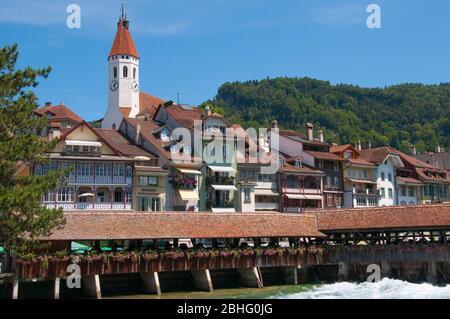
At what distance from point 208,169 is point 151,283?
19458 millimetres

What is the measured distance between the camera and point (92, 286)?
35438mm

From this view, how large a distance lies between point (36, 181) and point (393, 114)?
5672 inches

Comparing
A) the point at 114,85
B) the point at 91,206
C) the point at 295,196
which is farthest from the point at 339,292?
the point at 114,85

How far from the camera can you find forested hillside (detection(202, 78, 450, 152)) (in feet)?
479

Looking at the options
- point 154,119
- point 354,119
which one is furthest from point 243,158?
point 354,119

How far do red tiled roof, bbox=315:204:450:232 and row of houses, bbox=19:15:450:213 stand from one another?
1278 cm

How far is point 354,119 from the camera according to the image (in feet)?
509

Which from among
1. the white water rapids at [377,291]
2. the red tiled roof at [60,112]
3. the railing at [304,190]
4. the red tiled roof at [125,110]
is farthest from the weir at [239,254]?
the red tiled roof at [125,110]

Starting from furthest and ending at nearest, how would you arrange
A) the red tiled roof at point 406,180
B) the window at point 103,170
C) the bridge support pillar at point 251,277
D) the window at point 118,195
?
the red tiled roof at point 406,180 → the window at point 118,195 → the window at point 103,170 → the bridge support pillar at point 251,277

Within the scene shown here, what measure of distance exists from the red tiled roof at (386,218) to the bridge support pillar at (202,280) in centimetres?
967

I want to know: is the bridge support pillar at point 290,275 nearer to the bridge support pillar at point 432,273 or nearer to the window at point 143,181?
the bridge support pillar at point 432,273

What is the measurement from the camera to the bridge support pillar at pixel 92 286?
35.0 m

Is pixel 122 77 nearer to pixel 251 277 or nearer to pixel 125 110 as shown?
pixel 125 110

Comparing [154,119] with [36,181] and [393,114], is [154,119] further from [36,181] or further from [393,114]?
[393,114]
